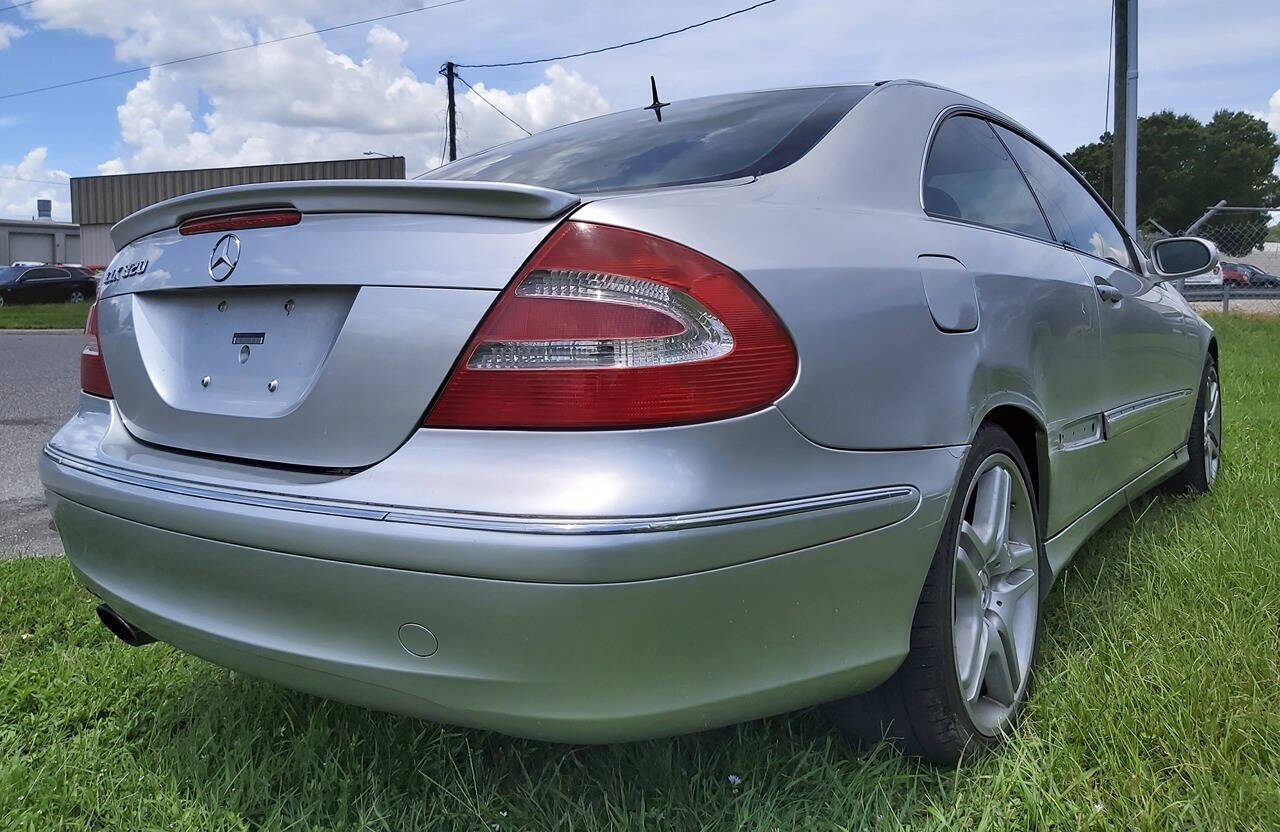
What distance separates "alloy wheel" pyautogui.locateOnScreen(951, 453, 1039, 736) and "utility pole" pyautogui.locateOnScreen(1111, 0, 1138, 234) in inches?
457

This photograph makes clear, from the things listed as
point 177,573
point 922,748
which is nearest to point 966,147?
point 922,748

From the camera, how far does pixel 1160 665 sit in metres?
2.14

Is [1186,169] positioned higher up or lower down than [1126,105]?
higher up

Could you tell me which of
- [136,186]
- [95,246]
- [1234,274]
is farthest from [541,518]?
[95,246]

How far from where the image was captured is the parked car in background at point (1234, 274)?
3315cm

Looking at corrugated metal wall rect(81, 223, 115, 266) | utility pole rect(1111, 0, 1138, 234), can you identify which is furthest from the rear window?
corrugated metal wall rect(81, 223, 115, 266)

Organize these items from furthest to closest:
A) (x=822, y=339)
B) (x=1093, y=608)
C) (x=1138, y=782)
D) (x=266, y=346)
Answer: (x=1093, y=608)
(x=1138, y=782)
(x=266, y=346)
(x=822, y=339)

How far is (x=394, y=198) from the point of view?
158 cm

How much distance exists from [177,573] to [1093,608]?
2223 mm

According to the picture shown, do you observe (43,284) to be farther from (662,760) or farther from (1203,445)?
(662,760)

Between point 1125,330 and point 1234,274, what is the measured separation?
3786 cm

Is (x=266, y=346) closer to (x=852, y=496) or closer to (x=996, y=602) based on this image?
(x=852, y=496)

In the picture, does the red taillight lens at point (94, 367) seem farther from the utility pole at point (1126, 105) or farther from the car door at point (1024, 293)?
the utility pole at point (1126, 105)

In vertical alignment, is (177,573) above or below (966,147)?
below
